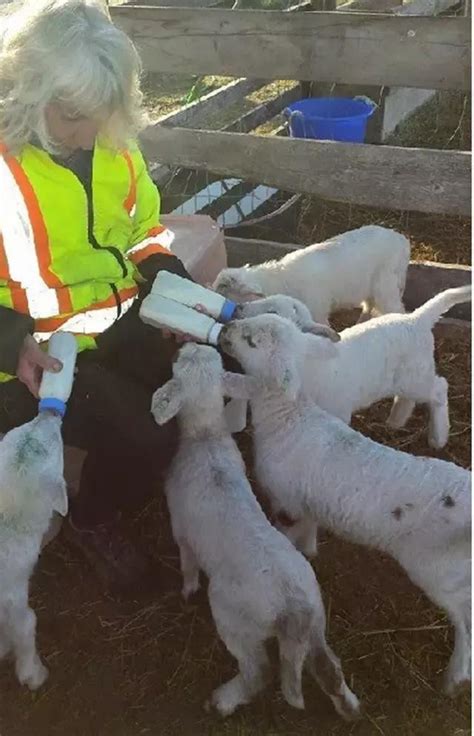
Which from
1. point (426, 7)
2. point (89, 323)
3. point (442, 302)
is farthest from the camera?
point (426, 7)

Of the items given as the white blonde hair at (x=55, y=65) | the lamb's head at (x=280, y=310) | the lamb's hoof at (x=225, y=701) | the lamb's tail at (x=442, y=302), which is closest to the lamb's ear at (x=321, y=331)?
the lamb's head at (x=280, y=310)

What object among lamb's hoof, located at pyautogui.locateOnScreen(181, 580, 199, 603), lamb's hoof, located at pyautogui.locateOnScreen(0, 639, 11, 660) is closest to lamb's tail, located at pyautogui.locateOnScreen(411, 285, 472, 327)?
lamb's hoof, located at pyautogui.locateOnScreen(181, 580, 199, 603)

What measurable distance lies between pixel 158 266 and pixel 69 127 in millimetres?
887

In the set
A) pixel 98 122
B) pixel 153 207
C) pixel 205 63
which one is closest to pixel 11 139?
pixel 98 122

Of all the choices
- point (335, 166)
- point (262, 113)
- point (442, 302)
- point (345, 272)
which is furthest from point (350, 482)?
point (262, 113)

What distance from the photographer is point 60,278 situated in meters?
3.54

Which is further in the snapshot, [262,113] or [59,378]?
[262,113]

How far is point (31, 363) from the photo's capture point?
3.38m

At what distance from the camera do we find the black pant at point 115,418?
3557mm

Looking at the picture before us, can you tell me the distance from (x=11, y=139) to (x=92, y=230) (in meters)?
0.53

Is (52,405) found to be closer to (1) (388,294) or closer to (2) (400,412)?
(2) (400,412)

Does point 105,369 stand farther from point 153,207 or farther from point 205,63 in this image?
point 205,63

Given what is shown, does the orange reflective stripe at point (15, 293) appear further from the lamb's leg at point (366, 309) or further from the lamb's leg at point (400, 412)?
the lamb's leg at point (366, 309)

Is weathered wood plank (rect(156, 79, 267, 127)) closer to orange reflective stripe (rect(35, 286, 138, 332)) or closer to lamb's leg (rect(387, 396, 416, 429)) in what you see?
orange reflective stripe (rect(35, 286, 138, 332))
